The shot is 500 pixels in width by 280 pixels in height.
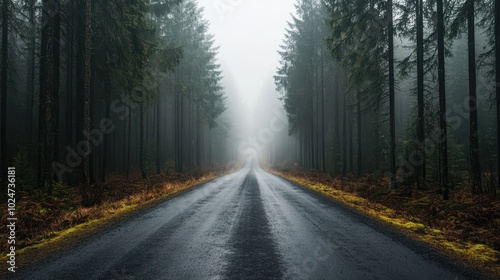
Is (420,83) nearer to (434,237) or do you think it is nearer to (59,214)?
(434,237)

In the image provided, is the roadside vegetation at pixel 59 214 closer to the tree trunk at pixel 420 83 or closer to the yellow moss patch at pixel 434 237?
the yellow moss patch at pixel 434 237

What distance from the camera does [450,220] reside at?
770cm

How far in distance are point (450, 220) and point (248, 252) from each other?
Answer: 6333 mm

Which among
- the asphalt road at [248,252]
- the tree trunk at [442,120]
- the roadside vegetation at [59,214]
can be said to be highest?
the tree trunk at [442,120]

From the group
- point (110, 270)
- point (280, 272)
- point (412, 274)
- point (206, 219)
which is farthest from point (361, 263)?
point (206, 219)

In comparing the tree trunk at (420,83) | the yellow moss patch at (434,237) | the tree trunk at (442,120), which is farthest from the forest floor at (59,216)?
the tree trunk at (420,83)

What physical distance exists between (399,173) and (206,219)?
10421 mm

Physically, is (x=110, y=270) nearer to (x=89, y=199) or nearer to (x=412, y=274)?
(x=412, y=274)

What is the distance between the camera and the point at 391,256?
4629 mm

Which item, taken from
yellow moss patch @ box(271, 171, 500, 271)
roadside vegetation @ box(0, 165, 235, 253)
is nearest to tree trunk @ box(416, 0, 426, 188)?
yellow moss patch @ box(271, 171, 500, 271)

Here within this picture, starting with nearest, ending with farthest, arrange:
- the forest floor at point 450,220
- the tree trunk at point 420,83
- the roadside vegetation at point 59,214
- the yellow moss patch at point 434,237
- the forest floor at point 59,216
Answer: the yellow moss patch at point 434,237
the forest floor at point 450,220
the forest floor at point 59,216
the roadside vegetation at point 59,214
the tree trunk at point 420,83

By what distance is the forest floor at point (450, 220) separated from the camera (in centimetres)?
498

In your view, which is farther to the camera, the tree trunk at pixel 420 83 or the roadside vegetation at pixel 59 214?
the tree trunk at pixel 420 83

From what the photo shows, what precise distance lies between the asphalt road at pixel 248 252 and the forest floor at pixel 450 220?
1.80 ft
